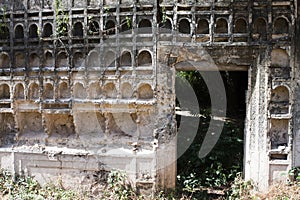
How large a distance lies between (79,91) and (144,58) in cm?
169

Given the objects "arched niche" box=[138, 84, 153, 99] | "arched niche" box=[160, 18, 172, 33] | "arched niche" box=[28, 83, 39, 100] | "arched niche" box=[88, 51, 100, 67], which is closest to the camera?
"arched niche" box=[160, 18, 172, 33]

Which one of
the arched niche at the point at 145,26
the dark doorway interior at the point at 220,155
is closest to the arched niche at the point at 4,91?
the arched niche at the point at 145,26

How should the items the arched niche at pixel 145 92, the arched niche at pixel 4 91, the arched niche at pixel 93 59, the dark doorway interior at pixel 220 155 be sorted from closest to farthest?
the arched niche at pixel 145 92, the arched niche at pixel 93 59, the arched niche at pixel 4 91, the dark doorway interior at pixel 220 155

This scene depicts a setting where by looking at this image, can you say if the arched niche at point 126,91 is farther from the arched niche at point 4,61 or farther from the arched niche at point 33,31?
the arched niche at point 4,61

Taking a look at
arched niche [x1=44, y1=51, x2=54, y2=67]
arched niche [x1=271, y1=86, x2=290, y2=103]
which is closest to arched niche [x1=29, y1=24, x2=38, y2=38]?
arched niche [x1=44, y1=51, x2=54, y2=67]

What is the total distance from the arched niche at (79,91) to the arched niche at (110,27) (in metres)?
1.34

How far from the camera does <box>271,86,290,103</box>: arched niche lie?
671 centimetres

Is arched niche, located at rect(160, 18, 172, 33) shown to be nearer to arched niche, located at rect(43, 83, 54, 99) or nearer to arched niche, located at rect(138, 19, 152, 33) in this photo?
arched niche, located at rect(138, 19, 152, 33)

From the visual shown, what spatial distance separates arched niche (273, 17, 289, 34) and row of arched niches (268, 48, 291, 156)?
0.38 m

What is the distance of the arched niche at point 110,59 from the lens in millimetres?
7188

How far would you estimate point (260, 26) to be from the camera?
22.1 ft

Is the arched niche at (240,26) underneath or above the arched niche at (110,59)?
above

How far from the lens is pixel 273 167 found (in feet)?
21.9

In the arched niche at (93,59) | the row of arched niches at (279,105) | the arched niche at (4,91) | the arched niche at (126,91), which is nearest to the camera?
the row of arched niches at (279,105)
